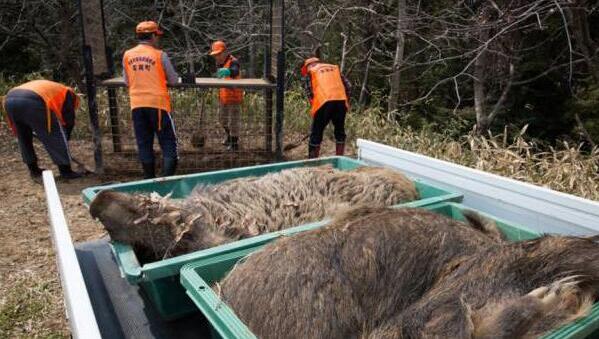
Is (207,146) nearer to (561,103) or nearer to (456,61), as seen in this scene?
(456,61)

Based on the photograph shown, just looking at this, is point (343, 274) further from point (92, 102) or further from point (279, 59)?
point (92, 102)

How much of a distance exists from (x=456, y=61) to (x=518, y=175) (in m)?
7.09

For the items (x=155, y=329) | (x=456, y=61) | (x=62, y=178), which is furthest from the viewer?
(x=456, y=61)

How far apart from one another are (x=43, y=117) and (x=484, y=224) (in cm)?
577

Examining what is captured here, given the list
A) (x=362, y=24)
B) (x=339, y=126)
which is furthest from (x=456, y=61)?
(x=339, y=126)

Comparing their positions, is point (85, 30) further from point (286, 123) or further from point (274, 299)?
point (274, 299)

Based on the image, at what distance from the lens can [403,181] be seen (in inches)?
122

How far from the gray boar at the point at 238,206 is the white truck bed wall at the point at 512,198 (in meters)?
0.35

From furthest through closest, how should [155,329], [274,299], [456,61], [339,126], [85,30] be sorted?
[456,61] → [339,126] → [85,30] → [155,329] → [274,299]

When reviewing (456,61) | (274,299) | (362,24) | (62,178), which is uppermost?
(362,24)

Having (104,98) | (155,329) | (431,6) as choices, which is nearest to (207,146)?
(104,98)

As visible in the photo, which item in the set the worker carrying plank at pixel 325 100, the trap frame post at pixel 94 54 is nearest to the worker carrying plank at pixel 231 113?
the worker carrying plank at pixel 325 100

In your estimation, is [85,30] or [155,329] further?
[85,30]

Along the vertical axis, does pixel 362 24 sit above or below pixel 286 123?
above
